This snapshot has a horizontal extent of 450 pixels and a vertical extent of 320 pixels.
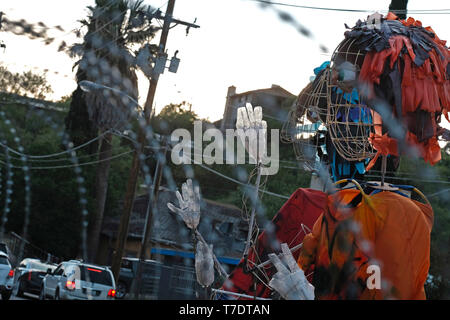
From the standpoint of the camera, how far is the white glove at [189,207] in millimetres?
3257

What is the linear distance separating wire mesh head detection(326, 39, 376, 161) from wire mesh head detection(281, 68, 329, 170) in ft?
0.85

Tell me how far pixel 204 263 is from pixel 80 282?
44.2ft

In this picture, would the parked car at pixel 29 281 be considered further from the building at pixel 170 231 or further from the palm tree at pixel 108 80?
the building at pixel 170 231

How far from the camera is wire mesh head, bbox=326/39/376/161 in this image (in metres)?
3.07

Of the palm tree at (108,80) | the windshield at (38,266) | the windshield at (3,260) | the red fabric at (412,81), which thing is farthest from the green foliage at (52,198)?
the red fabric at (412,81)

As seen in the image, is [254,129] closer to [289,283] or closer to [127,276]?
[289,283]

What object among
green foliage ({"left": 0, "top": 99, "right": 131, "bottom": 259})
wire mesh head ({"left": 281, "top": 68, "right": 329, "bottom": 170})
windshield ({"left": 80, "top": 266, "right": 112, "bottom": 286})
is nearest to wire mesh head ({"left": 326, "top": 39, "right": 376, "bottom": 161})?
wire mesh head ({"left": 281, "top": 68, "right": 329, "bottom": 170})

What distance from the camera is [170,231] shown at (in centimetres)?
3094

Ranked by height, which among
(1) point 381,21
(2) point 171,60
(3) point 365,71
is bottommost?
(3) point 365,71

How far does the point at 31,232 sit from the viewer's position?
95.9ft

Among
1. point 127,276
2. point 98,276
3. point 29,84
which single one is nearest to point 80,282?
point 98,276
